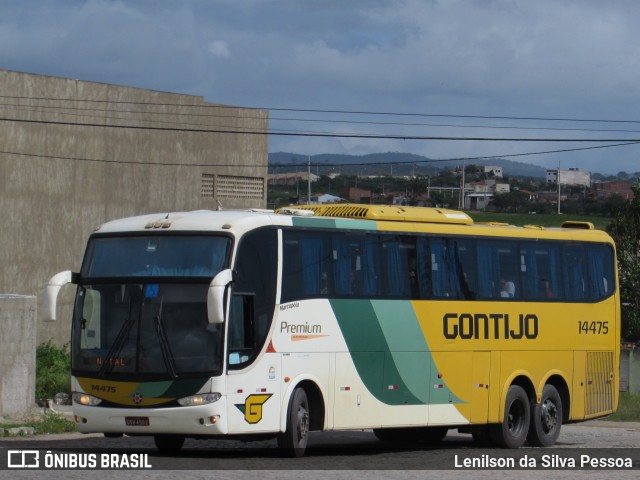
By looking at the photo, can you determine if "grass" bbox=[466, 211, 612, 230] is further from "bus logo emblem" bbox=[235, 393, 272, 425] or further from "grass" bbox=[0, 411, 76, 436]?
"bus logo emblem" bbox=[235, 393, 272, 425]

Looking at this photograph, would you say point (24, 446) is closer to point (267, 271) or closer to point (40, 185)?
point (267, 271)

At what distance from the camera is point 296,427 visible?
16312 millimetres

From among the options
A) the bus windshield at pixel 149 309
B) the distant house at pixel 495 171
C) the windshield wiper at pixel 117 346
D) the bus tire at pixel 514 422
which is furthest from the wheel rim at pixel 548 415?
the distant house at pixel 495 171

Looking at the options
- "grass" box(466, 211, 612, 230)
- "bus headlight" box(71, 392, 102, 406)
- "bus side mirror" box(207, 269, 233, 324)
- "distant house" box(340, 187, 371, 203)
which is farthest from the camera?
"grass" box(466, 211, 612, 230)

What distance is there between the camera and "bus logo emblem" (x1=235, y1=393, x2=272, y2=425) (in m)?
15.6

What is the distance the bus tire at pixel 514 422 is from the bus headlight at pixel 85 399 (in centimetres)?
759

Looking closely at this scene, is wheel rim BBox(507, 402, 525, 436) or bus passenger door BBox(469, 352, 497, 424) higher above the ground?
bus passenger door BBox(469, 352, 497, 424)

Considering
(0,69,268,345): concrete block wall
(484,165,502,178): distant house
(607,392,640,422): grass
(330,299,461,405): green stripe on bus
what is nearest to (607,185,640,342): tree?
(607,392,640,422): grass

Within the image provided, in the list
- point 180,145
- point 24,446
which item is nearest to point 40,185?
point 180,145

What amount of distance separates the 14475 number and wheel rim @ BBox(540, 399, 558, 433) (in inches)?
58.8

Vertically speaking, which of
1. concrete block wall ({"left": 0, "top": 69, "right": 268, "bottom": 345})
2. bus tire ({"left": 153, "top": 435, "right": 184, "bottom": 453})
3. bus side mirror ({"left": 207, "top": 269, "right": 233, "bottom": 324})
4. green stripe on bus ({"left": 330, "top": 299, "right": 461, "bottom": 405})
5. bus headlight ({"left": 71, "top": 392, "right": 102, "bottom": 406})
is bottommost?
bus tire ({"left": 153, "top": 435, "right": 184, "bottom": 453})

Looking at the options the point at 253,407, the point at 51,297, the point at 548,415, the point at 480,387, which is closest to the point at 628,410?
the point at 548,415

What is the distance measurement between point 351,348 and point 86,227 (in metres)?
21.2

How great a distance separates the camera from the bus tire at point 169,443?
17.4 m
